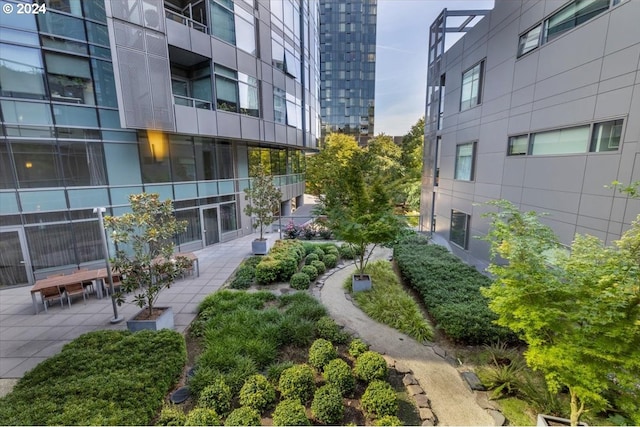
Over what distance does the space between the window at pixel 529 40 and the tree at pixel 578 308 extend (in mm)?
8507

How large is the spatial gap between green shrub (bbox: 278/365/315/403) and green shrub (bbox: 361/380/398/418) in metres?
0.90

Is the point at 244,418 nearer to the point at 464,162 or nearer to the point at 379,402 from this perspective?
the point at 379,402

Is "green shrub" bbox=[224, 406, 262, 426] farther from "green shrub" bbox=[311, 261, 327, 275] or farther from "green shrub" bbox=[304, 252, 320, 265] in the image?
"green shrub" bbox=[304, 252, 320, 265]

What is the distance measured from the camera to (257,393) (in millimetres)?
4121

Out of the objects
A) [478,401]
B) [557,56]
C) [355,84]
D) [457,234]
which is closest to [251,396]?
[478,401]

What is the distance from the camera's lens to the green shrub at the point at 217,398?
158 inches

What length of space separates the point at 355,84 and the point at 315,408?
214ft

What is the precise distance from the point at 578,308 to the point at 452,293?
157 inches

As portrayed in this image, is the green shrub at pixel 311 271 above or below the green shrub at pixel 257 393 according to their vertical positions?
below

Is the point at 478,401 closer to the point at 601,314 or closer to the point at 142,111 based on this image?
the point at 601,314

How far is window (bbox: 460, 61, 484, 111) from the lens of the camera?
12.1 metres

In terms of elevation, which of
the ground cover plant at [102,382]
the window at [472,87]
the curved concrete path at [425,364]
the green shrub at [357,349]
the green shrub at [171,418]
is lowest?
the curved concrete path at [425,364]

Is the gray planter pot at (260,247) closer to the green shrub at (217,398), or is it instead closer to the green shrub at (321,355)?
the green shrub at (321,355)

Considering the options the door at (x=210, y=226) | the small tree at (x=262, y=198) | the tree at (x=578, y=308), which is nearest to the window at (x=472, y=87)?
the small tree at (x=262, y=198)
